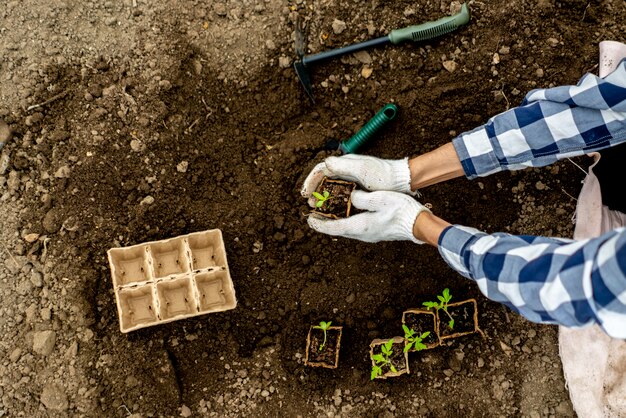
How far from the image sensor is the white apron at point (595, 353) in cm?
222

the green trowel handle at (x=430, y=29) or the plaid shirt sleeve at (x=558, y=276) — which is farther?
the green trowel handle at (x=430, y=29)

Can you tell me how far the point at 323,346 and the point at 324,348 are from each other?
13 mm

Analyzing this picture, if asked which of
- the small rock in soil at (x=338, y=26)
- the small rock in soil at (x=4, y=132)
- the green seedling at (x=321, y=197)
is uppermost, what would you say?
the small rock in soil at (x=338, y=26)

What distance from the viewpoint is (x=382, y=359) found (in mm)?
2240

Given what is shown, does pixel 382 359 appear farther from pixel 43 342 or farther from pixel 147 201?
pixel 43 342

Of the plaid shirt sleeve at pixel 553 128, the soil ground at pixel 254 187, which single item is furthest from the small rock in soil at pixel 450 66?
the plaid shirt sleeve at pixel 553 128

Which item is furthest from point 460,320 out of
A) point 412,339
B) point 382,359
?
point 382,359

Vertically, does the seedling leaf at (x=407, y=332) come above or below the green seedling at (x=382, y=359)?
above

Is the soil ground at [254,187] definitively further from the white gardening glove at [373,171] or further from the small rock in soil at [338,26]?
Answer: the white gardening glove at [373,171]

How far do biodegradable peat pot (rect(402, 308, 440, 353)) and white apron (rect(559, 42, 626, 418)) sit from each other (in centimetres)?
57

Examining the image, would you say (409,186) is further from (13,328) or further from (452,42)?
(13,328)

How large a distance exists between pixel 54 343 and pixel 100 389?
29 cm

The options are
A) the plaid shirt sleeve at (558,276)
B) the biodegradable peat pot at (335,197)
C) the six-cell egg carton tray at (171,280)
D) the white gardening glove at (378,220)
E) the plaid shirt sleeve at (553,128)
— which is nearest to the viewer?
the plaid shirt sleeve at (558,276)

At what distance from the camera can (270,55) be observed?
7.86 feet
